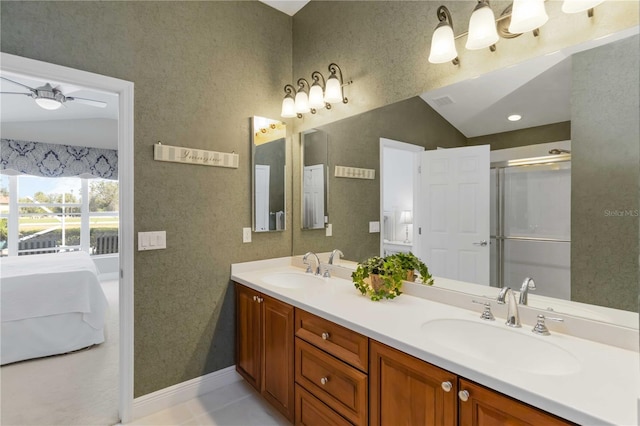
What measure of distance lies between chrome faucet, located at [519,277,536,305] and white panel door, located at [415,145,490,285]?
0.17 metres

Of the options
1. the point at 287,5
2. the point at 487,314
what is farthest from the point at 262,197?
the point at 487,314

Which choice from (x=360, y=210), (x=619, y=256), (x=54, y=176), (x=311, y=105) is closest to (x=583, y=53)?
(x=619, y=256)

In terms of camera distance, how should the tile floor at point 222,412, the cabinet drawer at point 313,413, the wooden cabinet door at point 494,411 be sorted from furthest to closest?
the tile floor at point 222,412, the cabinet drawer at point 313,413, the wooden cabinet door at point 494,411

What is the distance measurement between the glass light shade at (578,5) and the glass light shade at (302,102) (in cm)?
163

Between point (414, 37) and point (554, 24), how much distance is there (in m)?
0.72

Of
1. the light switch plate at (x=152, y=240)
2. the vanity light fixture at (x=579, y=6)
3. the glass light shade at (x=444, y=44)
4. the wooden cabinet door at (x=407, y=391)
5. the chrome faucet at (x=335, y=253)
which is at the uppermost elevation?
the glass light shade at (x=444, y=44)

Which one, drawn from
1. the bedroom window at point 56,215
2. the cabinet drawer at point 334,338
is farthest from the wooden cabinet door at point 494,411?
the bedroom window at point 56,215

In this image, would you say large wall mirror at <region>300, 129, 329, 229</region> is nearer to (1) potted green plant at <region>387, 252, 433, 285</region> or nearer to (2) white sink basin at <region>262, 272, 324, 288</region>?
(2) white sink basin at <region>262, 272, 324, 288</region>

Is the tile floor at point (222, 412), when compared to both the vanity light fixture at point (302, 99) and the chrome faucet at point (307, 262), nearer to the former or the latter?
the chrome faucet at point (307, 262)

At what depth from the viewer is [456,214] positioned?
1705 mm

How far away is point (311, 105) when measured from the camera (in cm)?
240

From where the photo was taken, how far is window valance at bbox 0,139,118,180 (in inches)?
200

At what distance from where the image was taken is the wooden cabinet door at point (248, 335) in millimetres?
2150

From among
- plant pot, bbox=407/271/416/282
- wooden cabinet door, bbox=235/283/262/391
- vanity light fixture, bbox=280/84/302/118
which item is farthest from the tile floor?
vanity light fixture, bbox=280/84/302/118
